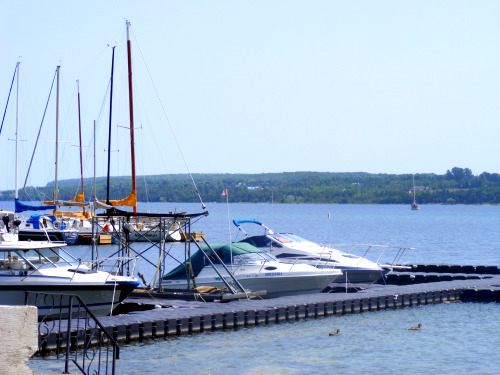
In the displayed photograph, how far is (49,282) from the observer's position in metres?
19.4

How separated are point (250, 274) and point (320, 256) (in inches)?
180

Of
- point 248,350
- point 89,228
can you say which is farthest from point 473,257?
point 248,350

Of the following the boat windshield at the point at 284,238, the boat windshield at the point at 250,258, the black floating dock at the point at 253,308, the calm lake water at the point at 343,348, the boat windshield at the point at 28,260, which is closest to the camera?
the calm lake water at the point at 343,348

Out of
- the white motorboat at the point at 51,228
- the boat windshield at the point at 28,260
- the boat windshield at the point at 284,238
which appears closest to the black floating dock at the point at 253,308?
the boat windshield at the point at 28,260

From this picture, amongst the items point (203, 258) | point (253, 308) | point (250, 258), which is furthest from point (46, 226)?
point (253, 308)

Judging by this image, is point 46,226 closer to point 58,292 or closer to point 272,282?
point 272,282

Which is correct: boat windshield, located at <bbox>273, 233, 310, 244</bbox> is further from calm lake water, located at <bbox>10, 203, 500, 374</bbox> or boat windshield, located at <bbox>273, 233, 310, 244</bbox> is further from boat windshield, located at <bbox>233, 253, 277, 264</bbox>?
calm lake water, located at <bbox>10, 203, 500, 374</bbox>

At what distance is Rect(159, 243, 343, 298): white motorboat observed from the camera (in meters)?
26.4

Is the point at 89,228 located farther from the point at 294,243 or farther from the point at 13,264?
the point at 13,264

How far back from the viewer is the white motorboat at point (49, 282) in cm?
1923

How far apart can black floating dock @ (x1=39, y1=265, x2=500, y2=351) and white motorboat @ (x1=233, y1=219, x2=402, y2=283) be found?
171cm

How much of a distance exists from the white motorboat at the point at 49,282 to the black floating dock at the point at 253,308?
0.63m

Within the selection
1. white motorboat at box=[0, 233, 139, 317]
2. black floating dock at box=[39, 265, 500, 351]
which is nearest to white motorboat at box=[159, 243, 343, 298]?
black floating dock at box=[39, 265, 500, 351]

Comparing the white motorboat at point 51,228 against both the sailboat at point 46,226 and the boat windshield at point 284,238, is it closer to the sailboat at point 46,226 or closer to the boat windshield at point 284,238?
the sailboat at point 46,226
